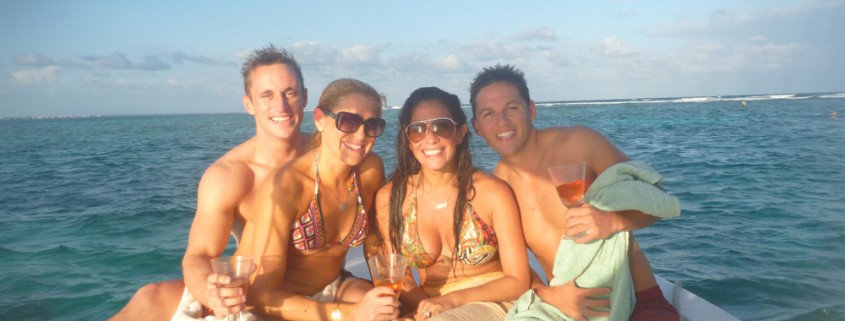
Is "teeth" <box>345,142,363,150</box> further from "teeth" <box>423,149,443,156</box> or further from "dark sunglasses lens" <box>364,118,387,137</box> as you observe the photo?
"teeth" <box>423,149,443,156</box>

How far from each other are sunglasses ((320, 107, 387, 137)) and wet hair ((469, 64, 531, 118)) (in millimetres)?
680

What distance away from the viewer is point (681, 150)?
2275 cm

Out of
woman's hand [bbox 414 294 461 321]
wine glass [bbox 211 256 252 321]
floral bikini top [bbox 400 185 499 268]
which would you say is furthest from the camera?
floral bikini top [bbox 400 185 499 268]

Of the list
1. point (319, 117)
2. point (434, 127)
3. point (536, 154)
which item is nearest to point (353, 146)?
point (319, 117)

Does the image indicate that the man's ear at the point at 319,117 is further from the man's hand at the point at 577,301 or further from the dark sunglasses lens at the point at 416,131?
the man's hand at the point at 577,301

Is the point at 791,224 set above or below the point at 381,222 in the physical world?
below

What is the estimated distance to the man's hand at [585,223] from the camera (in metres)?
2.87

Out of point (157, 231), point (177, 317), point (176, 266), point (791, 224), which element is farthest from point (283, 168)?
point (791, 224)

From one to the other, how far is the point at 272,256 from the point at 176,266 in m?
6.76

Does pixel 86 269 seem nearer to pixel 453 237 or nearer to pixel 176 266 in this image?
pixel 176 266

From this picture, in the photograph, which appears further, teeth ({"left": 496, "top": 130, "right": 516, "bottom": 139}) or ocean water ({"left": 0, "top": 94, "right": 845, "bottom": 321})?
ocean water ({"left": 0, "top": 94, "right": 845, "bottom": 321})

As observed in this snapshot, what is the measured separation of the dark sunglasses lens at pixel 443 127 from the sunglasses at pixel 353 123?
0.30 m

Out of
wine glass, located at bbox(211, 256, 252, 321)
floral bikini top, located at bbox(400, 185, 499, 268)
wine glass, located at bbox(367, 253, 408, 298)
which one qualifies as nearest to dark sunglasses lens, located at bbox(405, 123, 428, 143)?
floral bikini top, located at bbox(400, 185, 499, 268)

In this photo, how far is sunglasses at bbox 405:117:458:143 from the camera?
349cm
